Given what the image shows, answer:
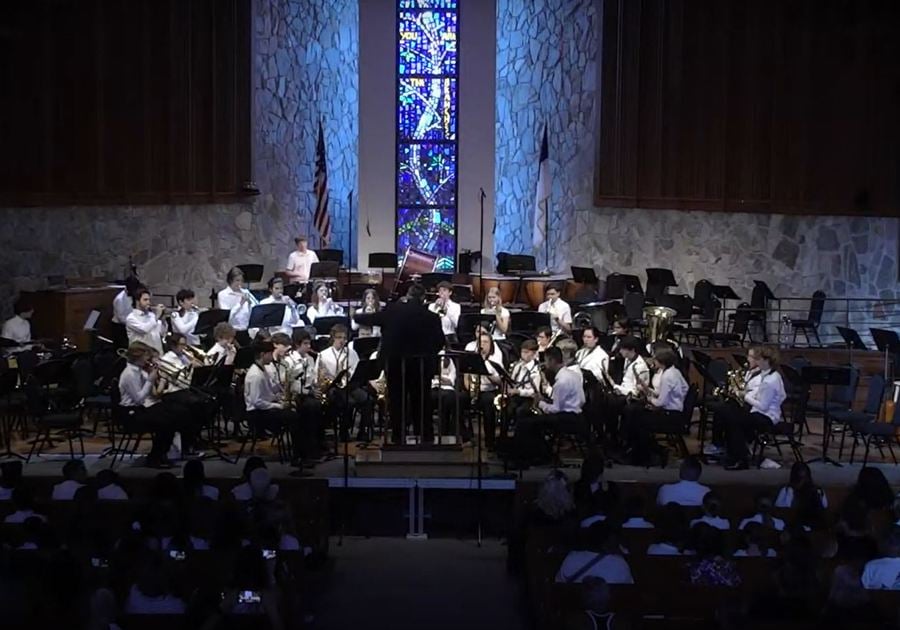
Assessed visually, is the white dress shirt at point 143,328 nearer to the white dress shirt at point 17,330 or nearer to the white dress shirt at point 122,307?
the white dress shirt at point 122,307

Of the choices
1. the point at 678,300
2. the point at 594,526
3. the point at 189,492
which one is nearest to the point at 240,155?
the point at 678,300

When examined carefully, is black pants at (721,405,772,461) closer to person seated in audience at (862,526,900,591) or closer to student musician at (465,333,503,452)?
student musician at (465,333,503,452)

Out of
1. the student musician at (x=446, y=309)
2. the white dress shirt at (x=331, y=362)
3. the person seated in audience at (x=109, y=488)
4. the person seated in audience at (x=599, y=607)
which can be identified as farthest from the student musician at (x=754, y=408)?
the person seated in audience at (x=599, y=607)

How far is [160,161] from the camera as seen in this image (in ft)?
72.8

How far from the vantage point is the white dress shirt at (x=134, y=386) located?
14531 millimetres

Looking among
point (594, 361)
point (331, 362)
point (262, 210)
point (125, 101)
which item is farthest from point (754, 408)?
point (125, 101)

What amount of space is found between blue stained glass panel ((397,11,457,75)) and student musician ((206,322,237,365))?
11.9 meters

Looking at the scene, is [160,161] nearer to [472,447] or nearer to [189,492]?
[472,447]

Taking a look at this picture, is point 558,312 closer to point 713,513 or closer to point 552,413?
point 552,413

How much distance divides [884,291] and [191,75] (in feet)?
38.7

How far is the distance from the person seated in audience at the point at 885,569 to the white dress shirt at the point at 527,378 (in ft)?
19.1

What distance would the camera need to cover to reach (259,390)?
14641 millimetres

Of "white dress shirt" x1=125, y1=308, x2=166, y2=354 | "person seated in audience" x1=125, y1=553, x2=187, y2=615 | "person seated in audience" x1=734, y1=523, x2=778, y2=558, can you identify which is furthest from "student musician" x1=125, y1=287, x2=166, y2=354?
"person seated in audience" x1=734, y1=523, x2=778, y2=558

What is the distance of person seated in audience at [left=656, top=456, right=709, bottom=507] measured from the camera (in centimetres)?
1120
